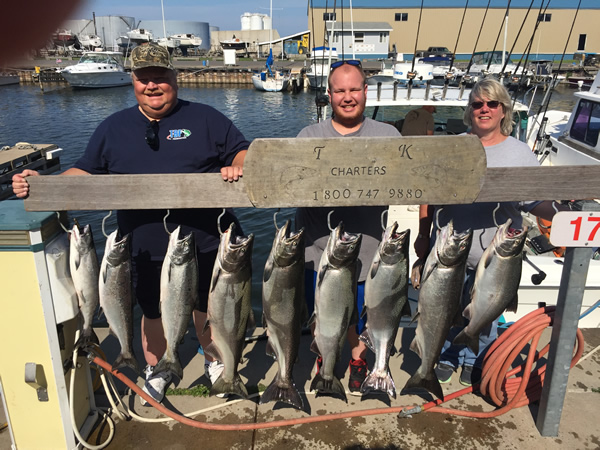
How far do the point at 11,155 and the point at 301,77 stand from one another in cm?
3032

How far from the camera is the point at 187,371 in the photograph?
13.1 feet

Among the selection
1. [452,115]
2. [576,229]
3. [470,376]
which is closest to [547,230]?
[470,376]

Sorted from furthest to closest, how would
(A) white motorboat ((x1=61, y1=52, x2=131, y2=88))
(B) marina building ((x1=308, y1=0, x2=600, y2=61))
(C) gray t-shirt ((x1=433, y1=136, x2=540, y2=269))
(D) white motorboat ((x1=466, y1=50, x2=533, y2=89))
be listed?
1. (B) marina building ((x1=308, y1=0, x2=600, y2=61))
2. (A) white motorboat ((x1=61, y1=52, x2=131, y2=88))
3. (D) white motorboat ((x1=466, y1=50, x2=533, y2=89))
4. (C) gray t-shirt ((x1=433, y1=136, x2=540, y2=269))

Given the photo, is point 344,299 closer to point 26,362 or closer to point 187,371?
point 187,371

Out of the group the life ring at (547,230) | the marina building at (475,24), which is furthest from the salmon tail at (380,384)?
the marina building at (475,24)

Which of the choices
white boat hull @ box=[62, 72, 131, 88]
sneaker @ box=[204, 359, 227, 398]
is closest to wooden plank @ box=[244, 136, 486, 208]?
sneaker @ box=[204, 359, 227, 398]

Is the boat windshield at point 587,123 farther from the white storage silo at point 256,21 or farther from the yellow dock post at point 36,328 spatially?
the white storage silo at point 256,21

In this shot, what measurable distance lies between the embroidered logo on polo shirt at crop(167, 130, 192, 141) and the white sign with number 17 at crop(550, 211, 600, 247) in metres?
2.48

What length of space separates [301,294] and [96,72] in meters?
43.4

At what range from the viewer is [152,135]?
3.17m

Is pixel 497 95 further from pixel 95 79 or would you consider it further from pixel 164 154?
pixel 95 79

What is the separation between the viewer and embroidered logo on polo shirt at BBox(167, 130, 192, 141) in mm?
3223

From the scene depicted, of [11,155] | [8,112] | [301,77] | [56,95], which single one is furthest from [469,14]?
[11,155]

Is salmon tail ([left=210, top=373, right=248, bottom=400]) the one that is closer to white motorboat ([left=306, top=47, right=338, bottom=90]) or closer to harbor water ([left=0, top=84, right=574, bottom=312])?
harbor water ([left=0, top=84, right=574, bottom=312])
